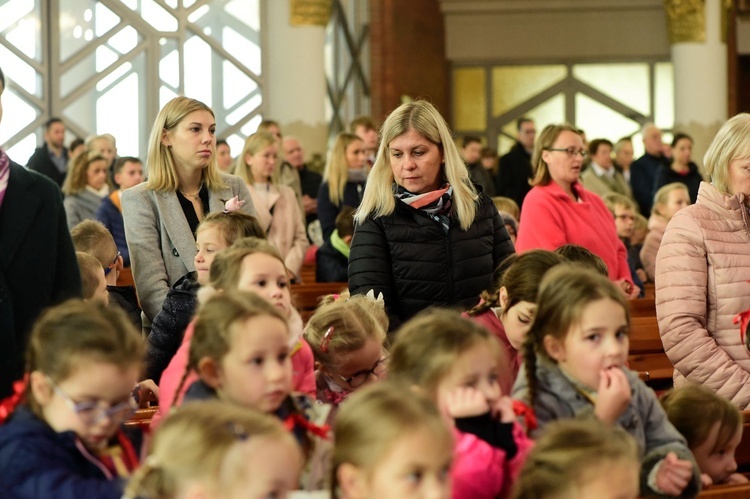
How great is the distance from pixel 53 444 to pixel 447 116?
18440mm

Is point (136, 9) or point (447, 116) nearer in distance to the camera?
point (136, 9)

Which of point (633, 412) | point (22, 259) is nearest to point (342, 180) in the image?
point (22, 259)

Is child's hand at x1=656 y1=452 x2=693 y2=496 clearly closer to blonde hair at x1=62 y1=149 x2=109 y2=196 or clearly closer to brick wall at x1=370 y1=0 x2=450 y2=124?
blonde hair at x1=62 y1=149 x2=109 y2=196

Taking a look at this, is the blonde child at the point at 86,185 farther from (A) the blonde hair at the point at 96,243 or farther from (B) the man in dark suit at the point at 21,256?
(B) the man in dark suit at the point at 21,256

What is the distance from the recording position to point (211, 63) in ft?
49.6

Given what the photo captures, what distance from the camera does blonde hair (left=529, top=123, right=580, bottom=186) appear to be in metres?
Answer: 6.78

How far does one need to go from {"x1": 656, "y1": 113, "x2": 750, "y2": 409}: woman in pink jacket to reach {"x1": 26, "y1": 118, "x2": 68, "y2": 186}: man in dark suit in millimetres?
8794

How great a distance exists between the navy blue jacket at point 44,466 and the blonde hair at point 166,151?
2.60 meters

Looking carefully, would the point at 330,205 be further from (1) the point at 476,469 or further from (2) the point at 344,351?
(1) the point at 476,469

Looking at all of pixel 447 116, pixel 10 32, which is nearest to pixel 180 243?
pixel 10 32

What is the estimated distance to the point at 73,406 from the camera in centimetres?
313

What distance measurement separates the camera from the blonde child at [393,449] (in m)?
2.77

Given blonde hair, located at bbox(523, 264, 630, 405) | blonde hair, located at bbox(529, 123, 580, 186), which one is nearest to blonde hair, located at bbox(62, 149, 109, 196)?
blonde hair, located at bbox(529, 123, 580, 186)

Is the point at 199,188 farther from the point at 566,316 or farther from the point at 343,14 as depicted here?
the point at 343,14
